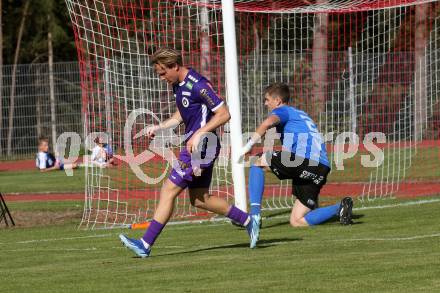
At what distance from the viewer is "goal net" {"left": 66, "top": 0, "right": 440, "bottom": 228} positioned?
14578 mm

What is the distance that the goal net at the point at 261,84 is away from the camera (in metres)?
14.6

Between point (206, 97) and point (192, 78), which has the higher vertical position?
point (192, 78)

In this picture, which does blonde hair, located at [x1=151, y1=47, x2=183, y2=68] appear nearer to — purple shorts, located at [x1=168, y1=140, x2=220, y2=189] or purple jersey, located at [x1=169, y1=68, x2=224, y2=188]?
purple jersey, located at [x1=169, y1=68, x2=224, y2=188]

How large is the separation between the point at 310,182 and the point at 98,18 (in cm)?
391

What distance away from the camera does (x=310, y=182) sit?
12.3 metres

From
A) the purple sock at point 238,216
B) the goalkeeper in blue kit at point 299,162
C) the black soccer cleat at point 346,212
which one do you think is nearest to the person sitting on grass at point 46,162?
the goalkeeper in blue kit at point 299,162

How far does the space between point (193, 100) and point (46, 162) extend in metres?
19.7

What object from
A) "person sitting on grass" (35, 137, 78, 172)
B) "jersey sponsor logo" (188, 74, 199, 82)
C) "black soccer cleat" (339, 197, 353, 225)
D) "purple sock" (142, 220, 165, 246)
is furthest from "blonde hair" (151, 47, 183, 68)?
"person sitting on grass" (35, 137, 78, 172)

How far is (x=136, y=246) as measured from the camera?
946 centimetres

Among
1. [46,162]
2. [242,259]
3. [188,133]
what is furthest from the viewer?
[46,162]

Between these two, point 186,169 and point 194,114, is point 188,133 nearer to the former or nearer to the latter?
point 194,114

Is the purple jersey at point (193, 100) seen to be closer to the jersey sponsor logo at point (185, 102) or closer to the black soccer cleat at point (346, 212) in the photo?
the jersey sponsor logo at point (185, 102)

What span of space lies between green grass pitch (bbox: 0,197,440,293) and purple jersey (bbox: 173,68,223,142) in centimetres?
124

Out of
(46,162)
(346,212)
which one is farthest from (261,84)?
(346,212)
